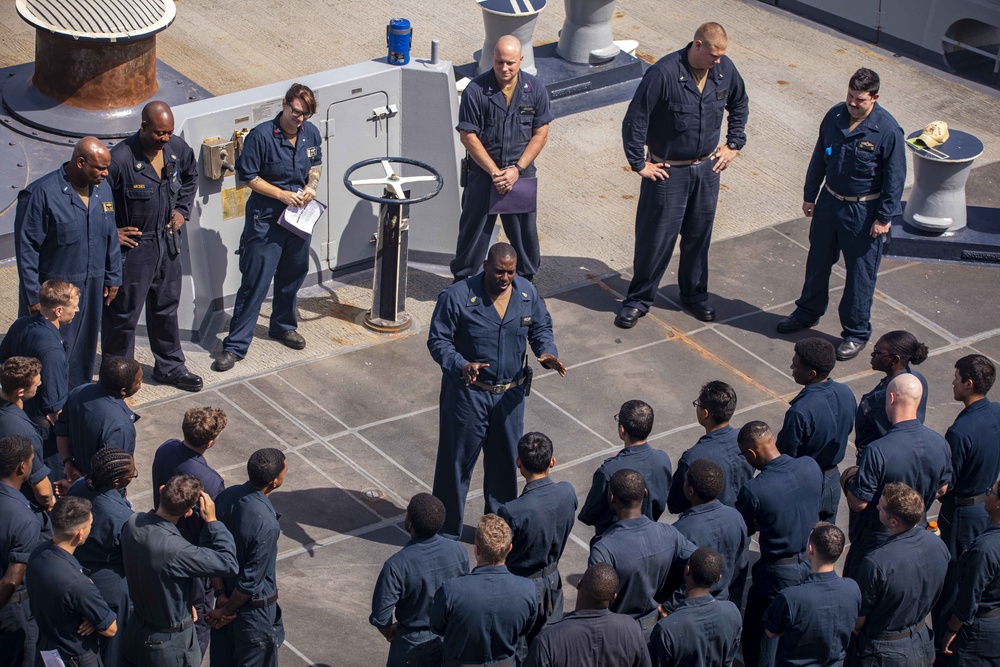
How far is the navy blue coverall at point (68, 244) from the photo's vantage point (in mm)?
7988

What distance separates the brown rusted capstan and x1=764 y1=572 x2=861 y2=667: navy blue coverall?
7419mm

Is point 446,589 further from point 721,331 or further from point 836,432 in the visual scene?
point 721,331

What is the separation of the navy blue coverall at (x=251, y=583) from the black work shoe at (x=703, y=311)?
4.90m

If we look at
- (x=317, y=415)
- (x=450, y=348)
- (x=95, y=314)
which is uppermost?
(x=450, y=348)

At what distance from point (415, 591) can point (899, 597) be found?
2213 mm

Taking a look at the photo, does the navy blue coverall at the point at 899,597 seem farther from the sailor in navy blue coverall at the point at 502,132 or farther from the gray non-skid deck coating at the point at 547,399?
the sailor in navy blue coverall at the point at 502,132

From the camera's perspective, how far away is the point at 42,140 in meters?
11.4

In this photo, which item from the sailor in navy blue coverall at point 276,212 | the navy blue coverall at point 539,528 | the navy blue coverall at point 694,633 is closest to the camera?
the navy blue coverall at point 694,633

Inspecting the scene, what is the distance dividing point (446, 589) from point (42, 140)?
7.23 metres

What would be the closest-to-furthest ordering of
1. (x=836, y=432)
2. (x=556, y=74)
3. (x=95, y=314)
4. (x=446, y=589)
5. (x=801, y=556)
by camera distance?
(x=446, y=589), (x=801, y=556), (x=836, y=432), (x=95, y=314), (x=556, y=74)

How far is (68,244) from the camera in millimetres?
8055

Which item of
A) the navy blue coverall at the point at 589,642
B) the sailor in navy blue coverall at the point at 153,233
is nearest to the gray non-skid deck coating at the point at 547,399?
the sailor in navy blue coverall at the point at 153,233

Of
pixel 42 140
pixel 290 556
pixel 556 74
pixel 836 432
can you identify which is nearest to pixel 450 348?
pixel 290 556

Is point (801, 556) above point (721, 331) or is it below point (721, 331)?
above
